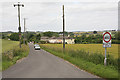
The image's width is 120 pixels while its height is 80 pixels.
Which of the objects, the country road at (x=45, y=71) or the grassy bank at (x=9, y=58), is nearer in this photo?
the country road at (x=45, y=71)

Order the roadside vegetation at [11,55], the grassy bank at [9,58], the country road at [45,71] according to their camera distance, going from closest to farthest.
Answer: the country road at [45,71] < the grassy bank at [9,58] < the roadside vegetation at [11,55]

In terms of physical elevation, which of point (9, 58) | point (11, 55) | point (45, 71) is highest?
point (11, 55)

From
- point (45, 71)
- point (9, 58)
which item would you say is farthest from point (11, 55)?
point (45, 71)

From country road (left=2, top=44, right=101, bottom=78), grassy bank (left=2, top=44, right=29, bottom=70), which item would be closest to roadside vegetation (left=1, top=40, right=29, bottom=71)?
grassy bank (left=2, top=44, right=29, bottom=70)

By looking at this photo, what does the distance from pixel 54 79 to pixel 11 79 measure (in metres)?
2.40

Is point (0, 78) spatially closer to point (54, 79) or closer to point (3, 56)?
point (54, 79)

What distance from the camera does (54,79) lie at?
379 inches

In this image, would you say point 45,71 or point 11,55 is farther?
point 11,55

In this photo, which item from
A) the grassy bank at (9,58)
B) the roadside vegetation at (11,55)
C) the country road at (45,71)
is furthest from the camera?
the roadside vegetation at (11,55)

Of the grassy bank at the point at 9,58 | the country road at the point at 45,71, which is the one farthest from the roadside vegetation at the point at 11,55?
the country road at the point at 45,71

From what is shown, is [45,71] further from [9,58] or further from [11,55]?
[11,55]

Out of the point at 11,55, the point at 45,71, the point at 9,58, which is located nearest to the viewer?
the point at 45,71

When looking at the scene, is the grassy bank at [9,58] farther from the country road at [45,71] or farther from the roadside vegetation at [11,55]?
the country road at [45,71]

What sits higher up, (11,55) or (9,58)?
(11,55)
